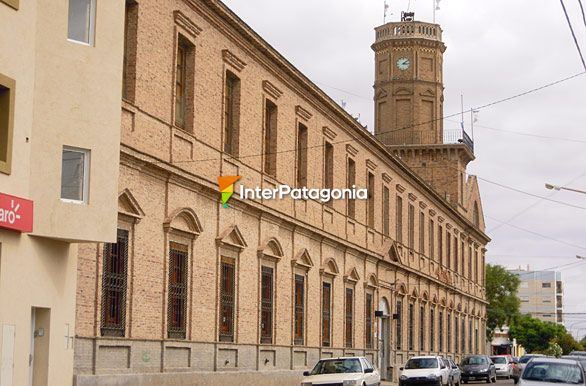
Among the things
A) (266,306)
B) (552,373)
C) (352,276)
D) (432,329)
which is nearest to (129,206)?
(266,306)

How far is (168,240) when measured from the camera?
26.6 meters

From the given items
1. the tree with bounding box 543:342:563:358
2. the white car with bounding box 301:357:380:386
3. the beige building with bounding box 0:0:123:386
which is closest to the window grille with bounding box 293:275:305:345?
the white car with bounding box 301:357:380:386

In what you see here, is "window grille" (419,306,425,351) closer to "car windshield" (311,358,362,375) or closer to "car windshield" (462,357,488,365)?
A: "car windshield" (462,357,488,365)

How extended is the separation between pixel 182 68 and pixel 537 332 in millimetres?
128549

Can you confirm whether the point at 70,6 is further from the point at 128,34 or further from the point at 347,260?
the point at 347,260

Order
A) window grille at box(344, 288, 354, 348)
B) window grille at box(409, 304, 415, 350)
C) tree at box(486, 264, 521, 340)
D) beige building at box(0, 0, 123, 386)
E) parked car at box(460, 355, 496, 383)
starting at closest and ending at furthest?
beige building at box(0, 0, 123, 386) < window grille at box(344, 288, 354, 348) < parked car at box(460, 355, 496, 383) < window grille at box(409, 304, 415, 350) < tree at box(486, 264, 521, 340)

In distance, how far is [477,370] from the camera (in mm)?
53125

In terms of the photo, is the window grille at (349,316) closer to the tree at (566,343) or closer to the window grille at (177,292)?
the window grille at (177,292)

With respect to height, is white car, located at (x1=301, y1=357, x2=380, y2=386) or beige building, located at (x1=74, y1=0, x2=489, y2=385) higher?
beige building, located at (x1=74, y1=0, x2=489, y2=385)

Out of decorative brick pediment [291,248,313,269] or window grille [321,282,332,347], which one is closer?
decorative brick pediment [291,248,313,269]

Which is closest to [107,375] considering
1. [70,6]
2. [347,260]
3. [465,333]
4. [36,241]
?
[36,241]

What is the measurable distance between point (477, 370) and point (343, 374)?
25495mm

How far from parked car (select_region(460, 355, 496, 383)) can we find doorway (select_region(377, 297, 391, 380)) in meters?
5.34

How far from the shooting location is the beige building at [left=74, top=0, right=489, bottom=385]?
2470 cm
